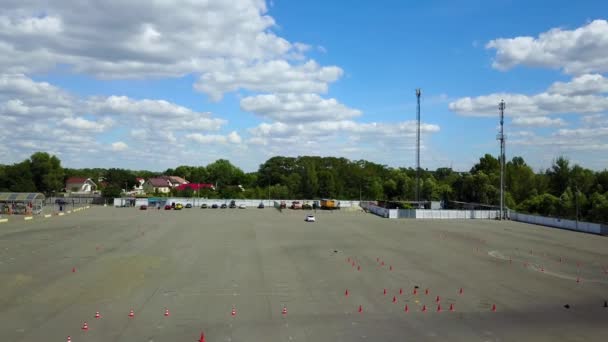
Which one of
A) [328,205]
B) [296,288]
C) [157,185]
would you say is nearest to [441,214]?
[328,205]

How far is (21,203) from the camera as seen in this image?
73.6 m

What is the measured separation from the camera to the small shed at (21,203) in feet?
229

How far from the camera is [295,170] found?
17062 cm

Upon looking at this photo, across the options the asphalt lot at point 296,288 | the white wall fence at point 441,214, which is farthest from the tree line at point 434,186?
the asphalt lot at point 296,288

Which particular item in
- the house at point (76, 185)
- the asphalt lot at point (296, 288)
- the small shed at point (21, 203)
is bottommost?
the asphalt lot at point (296, 288)

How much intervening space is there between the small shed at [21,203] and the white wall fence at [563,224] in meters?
70.8

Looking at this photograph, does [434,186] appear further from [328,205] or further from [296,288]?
[296,288]

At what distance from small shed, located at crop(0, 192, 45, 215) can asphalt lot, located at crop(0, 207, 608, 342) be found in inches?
1203

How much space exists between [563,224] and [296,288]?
47632mm

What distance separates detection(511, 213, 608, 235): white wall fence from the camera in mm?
52281

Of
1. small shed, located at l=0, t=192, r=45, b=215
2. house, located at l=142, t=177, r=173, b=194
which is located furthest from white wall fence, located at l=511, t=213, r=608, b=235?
house, located at l=142, t=177, r=173, b=194

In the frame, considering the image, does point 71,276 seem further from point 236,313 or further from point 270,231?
point 270,231

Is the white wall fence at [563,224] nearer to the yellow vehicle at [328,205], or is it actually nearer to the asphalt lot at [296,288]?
the asphalt lot at [296,288]

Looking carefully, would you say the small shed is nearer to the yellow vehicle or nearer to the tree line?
the tree line
